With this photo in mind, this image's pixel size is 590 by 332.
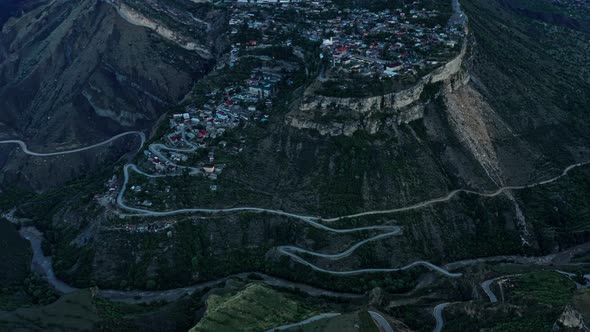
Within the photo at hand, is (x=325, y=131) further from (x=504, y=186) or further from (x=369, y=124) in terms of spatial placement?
(x=504, y=186)

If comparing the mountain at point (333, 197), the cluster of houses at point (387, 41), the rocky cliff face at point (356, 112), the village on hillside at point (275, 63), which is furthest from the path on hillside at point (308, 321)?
the cluster of houses at point (387, 41)

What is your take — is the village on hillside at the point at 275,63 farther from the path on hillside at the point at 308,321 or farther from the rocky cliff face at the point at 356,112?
the path on hillside at the point at 308,321

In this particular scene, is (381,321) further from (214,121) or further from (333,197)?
(214,121)

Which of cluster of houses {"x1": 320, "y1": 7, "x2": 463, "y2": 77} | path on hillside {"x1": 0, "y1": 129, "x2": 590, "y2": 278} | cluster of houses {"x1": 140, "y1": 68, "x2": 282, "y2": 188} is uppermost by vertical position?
cluster of houses {"x1": 320, "y1": 7, "x2": 463, "y2": 77}

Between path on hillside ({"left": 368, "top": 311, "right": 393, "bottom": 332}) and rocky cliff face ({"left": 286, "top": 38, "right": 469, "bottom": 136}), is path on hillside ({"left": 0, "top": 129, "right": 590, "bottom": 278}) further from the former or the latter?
path on hillside ({"left": 368, "top": 311, "right": 393, "bottom": 332})

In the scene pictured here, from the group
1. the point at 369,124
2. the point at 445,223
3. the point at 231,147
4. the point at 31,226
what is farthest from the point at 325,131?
the point at 31,226

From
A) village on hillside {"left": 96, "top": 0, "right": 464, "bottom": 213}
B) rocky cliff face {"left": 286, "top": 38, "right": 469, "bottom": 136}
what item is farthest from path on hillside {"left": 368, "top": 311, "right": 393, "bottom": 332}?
rocky cliff face {"left": 286, "top": 38, "right": 469, "bottom": 136}
